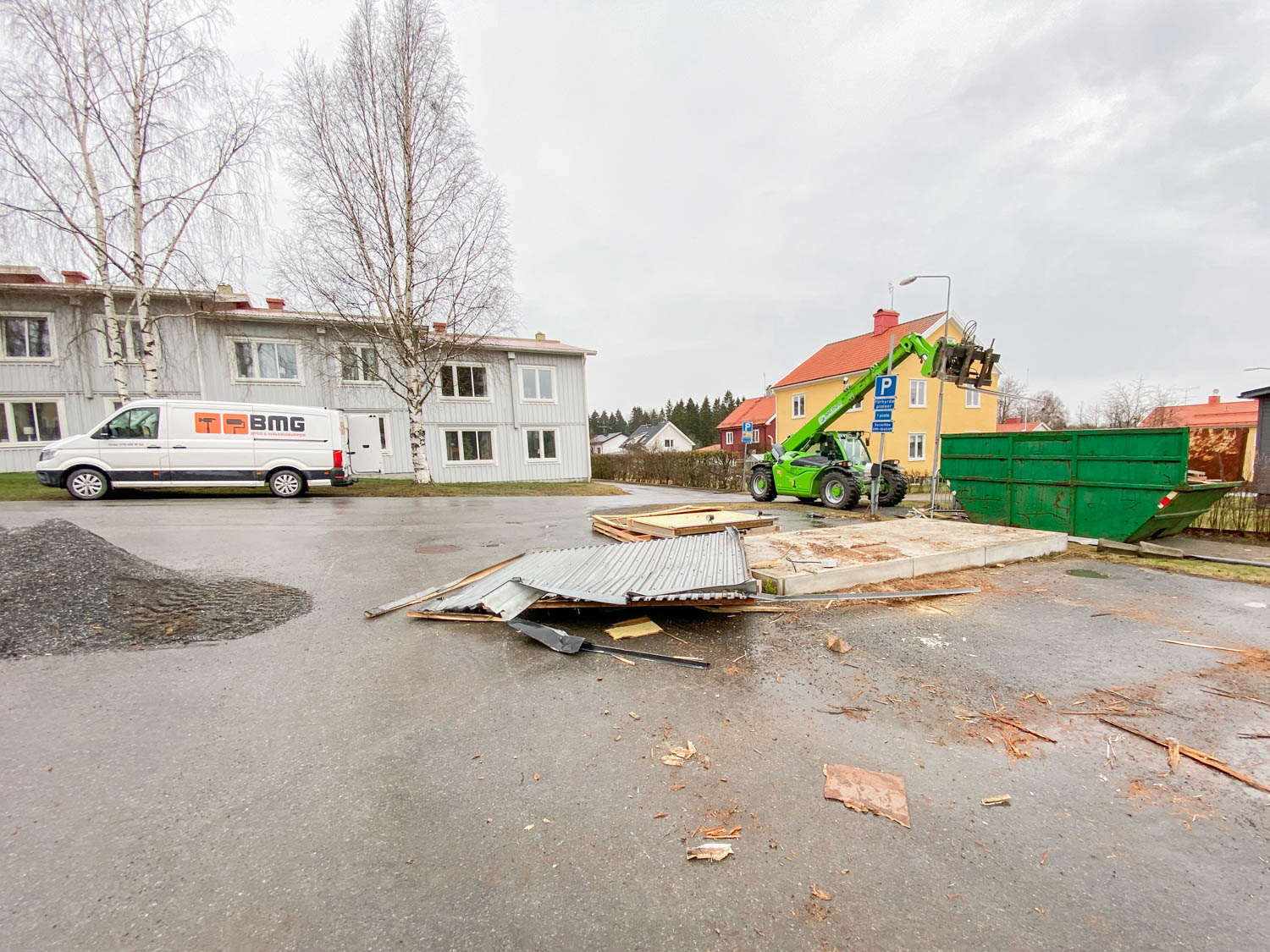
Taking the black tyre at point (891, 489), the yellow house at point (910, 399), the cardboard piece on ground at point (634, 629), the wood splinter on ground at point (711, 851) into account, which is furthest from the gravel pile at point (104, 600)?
the yellow house at point (910, 399)

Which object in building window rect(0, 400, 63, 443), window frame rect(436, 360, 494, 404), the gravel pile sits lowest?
the gravel pile

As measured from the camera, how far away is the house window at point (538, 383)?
2261cm

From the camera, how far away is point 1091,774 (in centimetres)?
236

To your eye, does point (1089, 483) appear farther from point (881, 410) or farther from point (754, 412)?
point (754, 412)

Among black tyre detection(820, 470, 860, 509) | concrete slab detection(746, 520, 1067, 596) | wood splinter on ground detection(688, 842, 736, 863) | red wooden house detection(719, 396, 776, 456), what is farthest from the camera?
red wooden house detection(719, 396, 776, 456)

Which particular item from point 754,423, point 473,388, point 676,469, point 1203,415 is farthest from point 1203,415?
point 473,388

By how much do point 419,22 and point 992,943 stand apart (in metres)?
23.3

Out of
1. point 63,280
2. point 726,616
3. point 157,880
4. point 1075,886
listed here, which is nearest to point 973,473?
point 726,616

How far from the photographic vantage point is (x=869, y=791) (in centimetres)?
225

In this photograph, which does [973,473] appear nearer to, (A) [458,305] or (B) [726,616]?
(B) [726,616]

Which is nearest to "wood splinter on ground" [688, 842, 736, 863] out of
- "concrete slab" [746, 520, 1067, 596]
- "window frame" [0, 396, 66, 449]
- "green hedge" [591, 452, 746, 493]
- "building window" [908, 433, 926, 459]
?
"concrete slab" [746, 520, 1067, 596]

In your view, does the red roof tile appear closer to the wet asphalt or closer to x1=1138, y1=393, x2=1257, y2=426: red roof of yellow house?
x1=1138, y1=393, x2=1257, y2=426: red roof of yellow house

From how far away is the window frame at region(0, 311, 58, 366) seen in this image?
55.2ft

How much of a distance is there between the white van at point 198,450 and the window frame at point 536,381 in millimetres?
9548
